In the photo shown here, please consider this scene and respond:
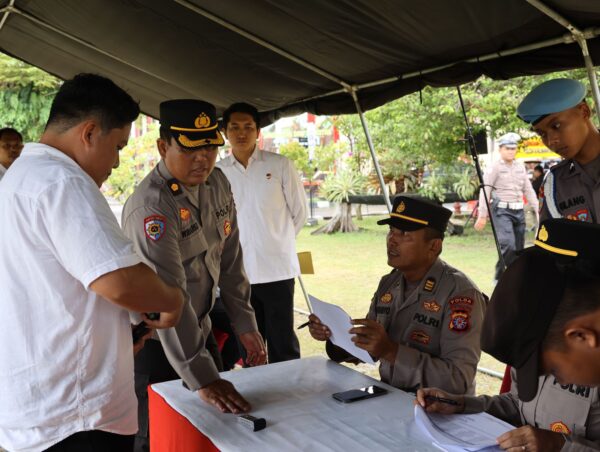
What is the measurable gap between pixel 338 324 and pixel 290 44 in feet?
6.75

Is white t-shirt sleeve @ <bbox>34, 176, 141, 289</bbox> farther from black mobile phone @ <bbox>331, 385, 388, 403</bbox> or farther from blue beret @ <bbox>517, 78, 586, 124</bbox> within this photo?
blue beret @ <bbox>517, 78, 586, 124</bbox>

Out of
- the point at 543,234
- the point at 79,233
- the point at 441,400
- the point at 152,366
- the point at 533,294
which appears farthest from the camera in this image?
the point at 152,366

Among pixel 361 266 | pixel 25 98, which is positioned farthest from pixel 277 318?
pixel 25 98

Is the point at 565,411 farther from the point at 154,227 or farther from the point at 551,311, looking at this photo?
the point at 154,227

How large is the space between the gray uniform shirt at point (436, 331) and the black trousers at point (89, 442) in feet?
3.13

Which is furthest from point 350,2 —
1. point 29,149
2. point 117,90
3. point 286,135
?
point 286,135

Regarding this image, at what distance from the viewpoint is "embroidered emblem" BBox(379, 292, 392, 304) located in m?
2.33

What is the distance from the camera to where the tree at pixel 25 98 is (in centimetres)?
1521

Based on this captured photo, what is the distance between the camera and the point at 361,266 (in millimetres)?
9688

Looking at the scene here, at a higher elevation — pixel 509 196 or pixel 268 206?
pixel 509 196

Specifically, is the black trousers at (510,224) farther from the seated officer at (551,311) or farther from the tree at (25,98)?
the tree at (25,98)

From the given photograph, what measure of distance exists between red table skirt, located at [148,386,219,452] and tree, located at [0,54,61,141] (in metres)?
14.7

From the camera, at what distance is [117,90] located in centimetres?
146

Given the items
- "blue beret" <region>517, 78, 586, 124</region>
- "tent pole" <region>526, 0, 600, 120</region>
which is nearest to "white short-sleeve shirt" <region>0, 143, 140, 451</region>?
"blue beret" <region>517, 78, 586, 124</region>
